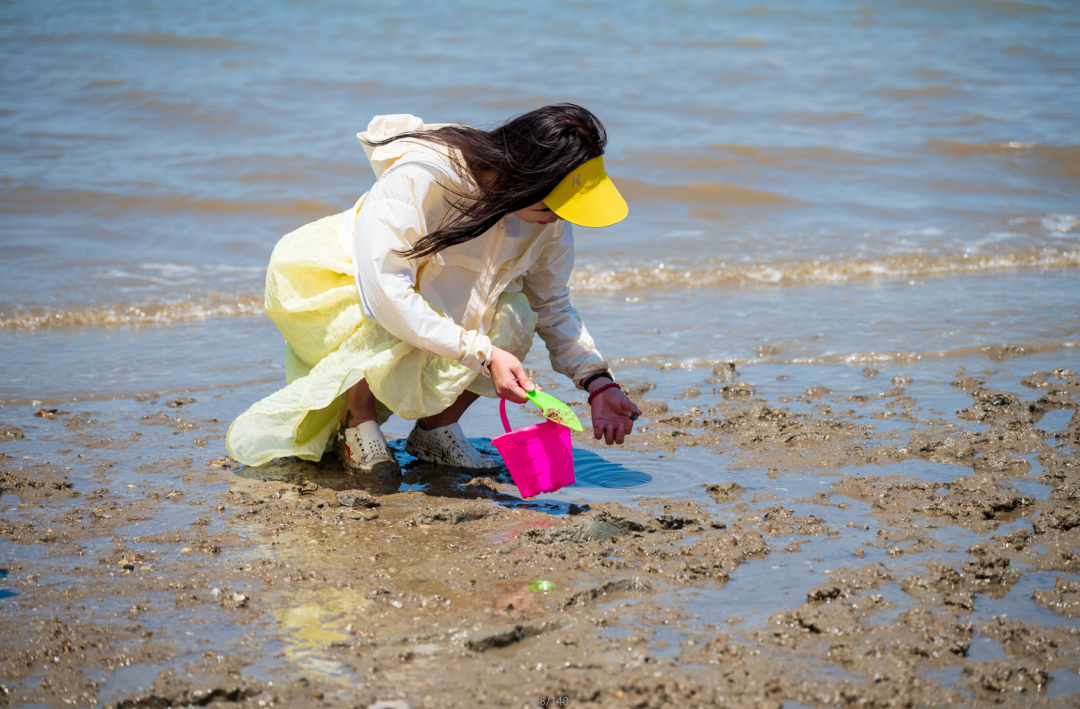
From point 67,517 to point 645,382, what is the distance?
233cm

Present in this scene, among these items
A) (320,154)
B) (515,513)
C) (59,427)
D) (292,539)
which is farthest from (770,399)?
(320,154)

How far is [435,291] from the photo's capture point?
2.85m

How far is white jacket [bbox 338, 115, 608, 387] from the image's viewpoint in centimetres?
262

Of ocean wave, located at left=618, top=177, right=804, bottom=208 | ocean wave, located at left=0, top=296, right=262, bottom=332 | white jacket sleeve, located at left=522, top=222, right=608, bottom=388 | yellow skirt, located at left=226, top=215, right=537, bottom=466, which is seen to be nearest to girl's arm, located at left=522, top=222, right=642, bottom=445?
white jacket sleeve, located at left=522, top=222, right=608, bottom=388

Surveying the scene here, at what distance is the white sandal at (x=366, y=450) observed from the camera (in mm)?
3018

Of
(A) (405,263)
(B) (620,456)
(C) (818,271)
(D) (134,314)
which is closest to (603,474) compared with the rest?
(B) (620,456)

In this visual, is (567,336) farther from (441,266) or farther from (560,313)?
(441,266)

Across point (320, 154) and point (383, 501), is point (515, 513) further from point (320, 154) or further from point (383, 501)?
point (320, 154)

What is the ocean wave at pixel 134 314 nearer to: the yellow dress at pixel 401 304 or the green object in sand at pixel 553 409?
the yellow dress at pixel 401 304

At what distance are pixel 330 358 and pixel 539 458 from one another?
0.74m

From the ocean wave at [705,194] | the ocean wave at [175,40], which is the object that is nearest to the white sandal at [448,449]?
the ocean wave at [705,194]

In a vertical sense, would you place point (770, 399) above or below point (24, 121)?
below

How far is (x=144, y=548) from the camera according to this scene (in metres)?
2.47

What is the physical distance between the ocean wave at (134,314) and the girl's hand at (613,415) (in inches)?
125
